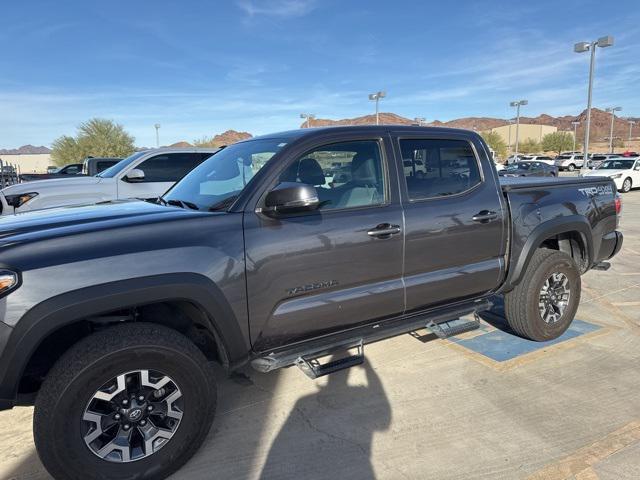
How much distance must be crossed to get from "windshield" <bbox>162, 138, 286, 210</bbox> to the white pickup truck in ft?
11.1

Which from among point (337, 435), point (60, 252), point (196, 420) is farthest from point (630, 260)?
point (60, 252)

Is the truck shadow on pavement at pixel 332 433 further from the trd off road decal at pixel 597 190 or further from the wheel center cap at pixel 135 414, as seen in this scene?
the trd off road decal at pixel 597 190

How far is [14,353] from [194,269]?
892 millimetres

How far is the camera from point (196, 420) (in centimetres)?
262

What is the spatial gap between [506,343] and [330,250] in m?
2.32

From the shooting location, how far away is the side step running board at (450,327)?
3.59 metres

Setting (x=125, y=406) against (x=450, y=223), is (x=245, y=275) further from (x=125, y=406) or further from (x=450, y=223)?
(x=450, y=223)

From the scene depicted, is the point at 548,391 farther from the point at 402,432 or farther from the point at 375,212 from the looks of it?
the point at 375,212

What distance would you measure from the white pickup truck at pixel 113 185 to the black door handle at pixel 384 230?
179 inches

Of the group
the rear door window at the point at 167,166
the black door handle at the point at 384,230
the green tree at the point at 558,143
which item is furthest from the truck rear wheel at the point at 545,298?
the green tree at the point at 558,143

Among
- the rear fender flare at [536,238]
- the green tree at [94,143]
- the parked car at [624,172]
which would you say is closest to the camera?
the rear fender flare at [536,238]

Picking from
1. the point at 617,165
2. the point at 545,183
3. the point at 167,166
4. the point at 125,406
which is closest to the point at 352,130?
the point at 545,183

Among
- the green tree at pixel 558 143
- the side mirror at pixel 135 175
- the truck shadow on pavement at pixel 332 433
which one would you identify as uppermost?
the green tree at pixel 558 143

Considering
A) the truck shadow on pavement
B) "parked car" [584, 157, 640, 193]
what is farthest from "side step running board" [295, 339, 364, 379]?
"parked car" [584, 157, 640, 193]
